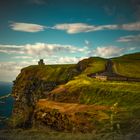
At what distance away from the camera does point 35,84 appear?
5960 inches

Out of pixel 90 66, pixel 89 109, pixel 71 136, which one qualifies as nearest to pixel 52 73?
pixel 90 66

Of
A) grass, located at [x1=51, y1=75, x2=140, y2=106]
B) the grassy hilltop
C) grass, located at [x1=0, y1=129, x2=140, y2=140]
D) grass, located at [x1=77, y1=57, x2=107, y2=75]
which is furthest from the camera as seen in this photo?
grass, located at [x1=77, y1=57, x2=107, y2=75]

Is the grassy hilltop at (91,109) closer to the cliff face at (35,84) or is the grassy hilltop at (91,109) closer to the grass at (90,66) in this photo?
the cliff face at (35,84)

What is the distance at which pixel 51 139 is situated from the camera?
7488 cm

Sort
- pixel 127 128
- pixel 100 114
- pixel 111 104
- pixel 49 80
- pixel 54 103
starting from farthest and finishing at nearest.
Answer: pixel 49 80 < pixel 54 103 < pixel 111 104 < pixel 100 114 < pixel 127 128

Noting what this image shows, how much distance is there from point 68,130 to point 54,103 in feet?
59.1

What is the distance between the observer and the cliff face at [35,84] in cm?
14362

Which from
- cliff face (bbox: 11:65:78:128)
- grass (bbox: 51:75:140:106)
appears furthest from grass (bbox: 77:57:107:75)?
grass (bbox: 51:75:140:106)

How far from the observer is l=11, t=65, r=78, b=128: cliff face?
144 meters

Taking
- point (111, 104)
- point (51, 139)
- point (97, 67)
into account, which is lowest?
point (51, 139)

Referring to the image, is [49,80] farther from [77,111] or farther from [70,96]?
[77,111]

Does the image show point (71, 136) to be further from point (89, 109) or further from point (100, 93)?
point (100, 93)

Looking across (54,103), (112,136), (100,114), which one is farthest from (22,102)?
(112,136)

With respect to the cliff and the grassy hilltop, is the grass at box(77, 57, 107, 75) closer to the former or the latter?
the grassy hilltop
